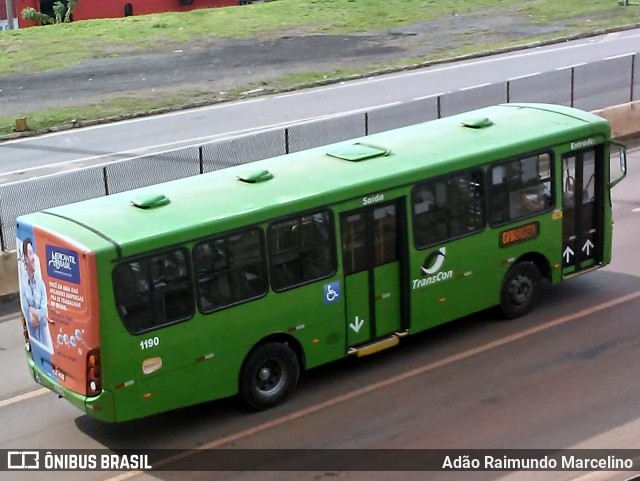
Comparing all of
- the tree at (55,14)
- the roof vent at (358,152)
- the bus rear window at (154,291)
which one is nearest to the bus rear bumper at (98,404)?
the bus rear window at (154,291)

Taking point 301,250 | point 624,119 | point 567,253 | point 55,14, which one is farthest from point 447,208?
point 55,14

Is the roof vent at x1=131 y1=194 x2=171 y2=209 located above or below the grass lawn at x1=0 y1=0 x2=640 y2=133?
above

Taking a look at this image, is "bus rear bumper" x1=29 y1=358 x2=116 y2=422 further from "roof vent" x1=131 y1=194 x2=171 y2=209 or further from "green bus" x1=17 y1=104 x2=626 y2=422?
"roof vent" x1=131 y1=194 x2=171 y2=209

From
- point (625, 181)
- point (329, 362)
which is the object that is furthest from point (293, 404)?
point (625, 181)

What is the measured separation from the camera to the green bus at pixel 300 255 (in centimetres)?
1189

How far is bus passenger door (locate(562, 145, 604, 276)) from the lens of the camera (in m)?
15.6

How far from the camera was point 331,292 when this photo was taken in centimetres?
1337

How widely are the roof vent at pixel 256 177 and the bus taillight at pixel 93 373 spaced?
9.47ft

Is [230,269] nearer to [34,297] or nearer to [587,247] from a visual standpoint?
[34,297]

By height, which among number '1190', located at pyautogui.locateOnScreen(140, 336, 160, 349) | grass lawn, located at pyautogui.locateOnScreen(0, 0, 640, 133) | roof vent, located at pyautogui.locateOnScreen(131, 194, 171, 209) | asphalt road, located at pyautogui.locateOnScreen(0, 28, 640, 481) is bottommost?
asphalt road, located at pyautogui.locateOnScreen(0, 28, 640, 481)

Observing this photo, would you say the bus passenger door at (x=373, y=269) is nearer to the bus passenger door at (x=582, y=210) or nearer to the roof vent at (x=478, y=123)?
the roof vent at (x=478, y=123)

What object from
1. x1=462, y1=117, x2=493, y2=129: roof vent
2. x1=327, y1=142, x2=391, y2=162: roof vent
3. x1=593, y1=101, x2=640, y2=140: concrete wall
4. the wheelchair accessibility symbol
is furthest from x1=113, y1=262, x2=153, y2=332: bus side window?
x1=593, y1=101, x2=640, y2=140: concrete wall

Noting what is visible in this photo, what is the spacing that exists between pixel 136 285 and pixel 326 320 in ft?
8.32

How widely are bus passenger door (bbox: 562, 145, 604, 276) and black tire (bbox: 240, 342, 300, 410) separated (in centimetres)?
475
